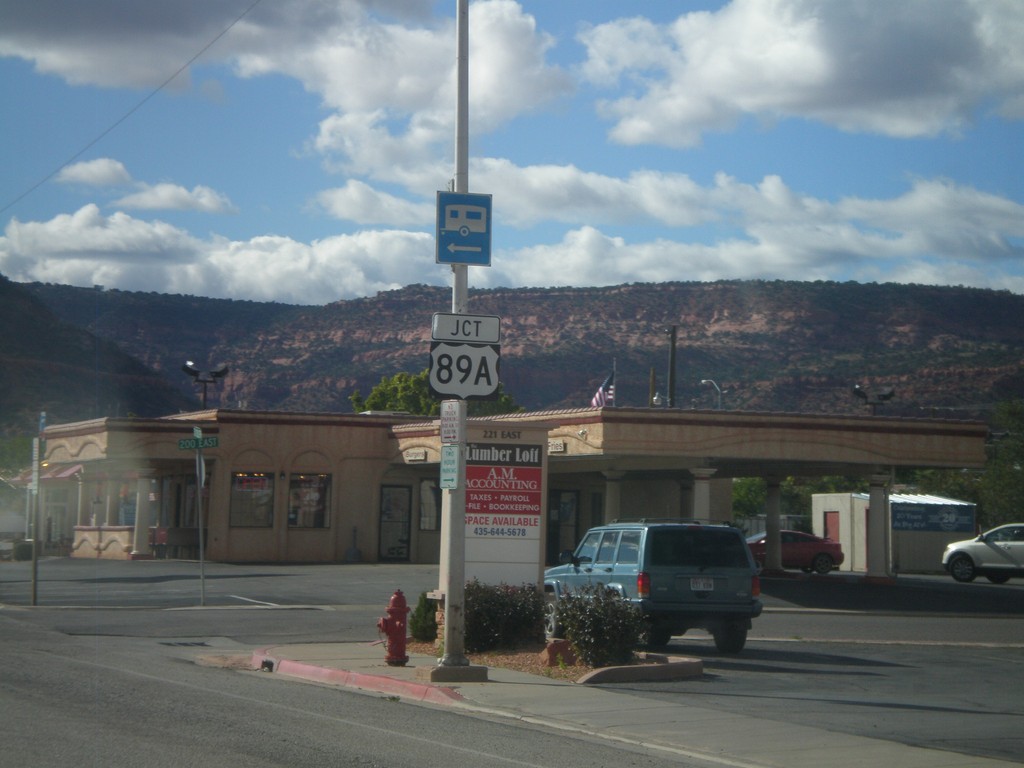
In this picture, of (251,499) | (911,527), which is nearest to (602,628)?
(251,499)

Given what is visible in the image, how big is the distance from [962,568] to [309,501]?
2210 centimetres

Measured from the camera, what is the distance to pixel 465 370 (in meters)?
14.1

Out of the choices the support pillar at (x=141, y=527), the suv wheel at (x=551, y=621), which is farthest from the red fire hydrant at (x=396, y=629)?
the support pillar at (x=141, y=527)

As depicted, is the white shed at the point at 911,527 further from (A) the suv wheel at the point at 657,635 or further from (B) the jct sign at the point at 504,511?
(B) the jct sign at the point at 504,511

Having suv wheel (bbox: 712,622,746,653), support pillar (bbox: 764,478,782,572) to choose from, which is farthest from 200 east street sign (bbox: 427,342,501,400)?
support pillar (bbox: 764,478,782,572)

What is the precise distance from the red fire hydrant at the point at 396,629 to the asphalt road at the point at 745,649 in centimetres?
212

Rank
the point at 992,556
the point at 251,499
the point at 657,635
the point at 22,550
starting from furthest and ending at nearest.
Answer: the point at 22,550, the point at 251,499, the point at 992,556, the point at 657,635

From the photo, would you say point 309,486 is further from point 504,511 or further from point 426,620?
point 426,620

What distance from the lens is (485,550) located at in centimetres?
1811

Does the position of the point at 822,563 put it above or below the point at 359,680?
above

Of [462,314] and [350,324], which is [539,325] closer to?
[350,324]

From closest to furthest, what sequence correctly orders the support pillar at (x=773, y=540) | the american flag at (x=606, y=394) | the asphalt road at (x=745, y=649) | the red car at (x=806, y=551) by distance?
the asphalt road at (x=745, y=649) → the support pillar at (x=773, y=540) → the american flag at (x=606, y=394) → the red car at (x=806, y=551)

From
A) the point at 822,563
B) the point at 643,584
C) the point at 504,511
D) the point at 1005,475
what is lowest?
the point at 822,563

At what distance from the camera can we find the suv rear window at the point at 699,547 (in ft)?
57.2
